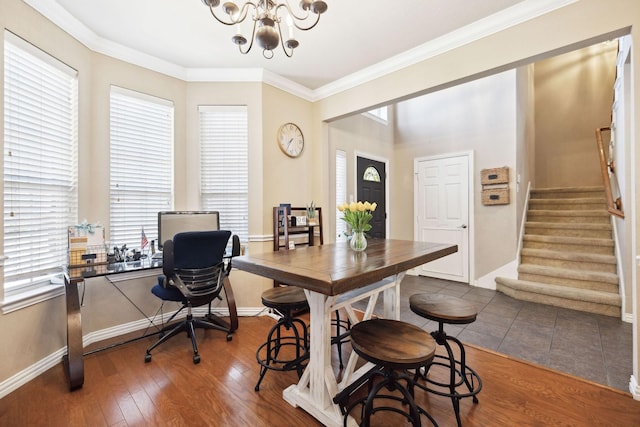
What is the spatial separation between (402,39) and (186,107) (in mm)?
2438

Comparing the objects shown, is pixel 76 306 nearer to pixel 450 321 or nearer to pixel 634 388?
pixel 450 321

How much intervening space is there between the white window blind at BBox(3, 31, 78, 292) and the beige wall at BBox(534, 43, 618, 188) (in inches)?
294

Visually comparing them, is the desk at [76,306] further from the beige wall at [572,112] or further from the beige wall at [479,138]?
the beige wall at [572,112]

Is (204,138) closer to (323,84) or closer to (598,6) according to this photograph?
(323,84)

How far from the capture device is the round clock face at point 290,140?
11.2 ft

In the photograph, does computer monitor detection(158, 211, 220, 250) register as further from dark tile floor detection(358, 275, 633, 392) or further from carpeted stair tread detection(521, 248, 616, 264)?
carpeted stair tread detection(521, 248, 616, 264)

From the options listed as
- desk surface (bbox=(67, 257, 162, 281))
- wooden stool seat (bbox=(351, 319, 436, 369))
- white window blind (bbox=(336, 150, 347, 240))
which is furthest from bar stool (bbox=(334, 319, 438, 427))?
white window blind (bbox=(336, 150, 347, 240))

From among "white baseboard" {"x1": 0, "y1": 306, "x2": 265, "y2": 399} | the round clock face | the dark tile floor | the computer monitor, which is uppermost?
the round clock face

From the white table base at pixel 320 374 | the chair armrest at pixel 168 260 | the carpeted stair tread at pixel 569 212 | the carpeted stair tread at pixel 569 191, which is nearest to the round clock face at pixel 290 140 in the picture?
the chair armrest at pixel 168 260

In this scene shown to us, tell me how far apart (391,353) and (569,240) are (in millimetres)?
4062

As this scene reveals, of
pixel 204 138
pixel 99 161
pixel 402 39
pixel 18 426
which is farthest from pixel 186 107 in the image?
pixel 18 426

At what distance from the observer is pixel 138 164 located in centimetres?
286

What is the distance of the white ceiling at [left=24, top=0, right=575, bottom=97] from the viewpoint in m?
2.15

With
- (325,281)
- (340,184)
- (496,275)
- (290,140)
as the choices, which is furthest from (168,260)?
(496,275)
